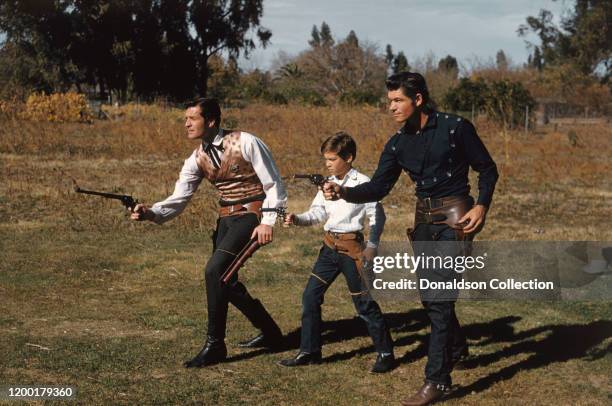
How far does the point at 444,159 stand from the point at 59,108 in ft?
75.7

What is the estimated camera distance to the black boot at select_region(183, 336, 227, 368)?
619cm

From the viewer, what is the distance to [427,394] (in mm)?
5273

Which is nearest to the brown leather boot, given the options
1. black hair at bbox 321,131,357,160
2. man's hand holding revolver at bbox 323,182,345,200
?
man's hand holding revolver at bbox 323,182,345,200

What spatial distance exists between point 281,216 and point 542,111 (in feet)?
152

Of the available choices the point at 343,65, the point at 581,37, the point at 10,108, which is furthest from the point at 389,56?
the point at 10,108

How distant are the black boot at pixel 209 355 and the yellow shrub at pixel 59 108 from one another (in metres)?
20.4

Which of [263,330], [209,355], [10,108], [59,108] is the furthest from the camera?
[59,108]

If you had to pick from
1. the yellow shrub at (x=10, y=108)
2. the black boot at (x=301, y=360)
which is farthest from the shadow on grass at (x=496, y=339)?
the yellow shrub at (x=10, y=108)

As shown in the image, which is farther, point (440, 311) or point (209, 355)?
point (209, 355)

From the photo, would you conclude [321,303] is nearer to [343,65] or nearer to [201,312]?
[201,312]

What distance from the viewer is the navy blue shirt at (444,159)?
534 cm

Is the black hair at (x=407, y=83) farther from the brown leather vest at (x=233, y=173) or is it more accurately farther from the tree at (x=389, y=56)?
the tree at (x=389, y=56)

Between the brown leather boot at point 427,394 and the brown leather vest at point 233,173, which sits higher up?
the brown leather vest at point 233,173

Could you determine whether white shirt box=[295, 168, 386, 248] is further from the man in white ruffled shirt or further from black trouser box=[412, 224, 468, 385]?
black trouser box=[412, 224, 468, 385]
